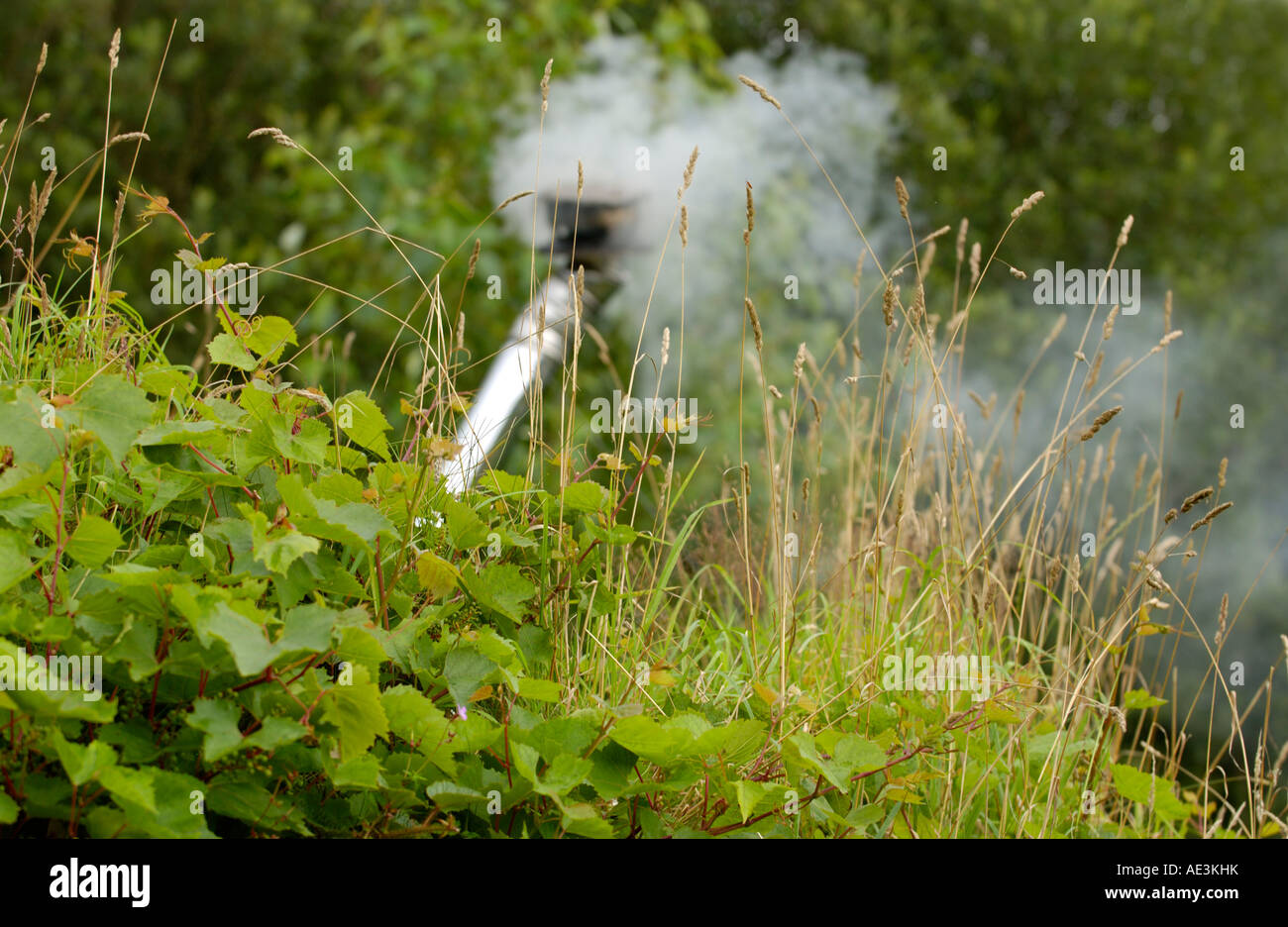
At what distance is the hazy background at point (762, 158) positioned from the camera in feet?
15.9

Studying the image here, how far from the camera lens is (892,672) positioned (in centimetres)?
190

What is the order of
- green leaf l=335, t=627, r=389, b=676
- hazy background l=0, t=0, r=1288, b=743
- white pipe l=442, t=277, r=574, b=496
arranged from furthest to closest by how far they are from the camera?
hazy background l=0, t=0, r=1288, b=743 → white pipe l=442, t=277, r=574, b=496 → green leaf l=335, t=627, r=389, b=676

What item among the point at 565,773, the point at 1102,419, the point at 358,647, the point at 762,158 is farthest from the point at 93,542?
the point at 762,158

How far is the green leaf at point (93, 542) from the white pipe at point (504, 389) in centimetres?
49

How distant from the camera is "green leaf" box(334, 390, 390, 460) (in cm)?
161

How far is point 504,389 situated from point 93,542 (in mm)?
1637

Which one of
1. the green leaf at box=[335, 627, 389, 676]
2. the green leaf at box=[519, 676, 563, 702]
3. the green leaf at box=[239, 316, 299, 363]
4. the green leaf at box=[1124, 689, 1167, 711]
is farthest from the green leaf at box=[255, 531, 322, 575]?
the green leaf at box=[1124, 689, 1167, 711]

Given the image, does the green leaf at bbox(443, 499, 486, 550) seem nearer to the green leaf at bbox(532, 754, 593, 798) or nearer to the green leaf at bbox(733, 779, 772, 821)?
the green leaf at bbox(532, 754, 593, 798)

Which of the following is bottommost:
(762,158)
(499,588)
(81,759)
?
(81,759)

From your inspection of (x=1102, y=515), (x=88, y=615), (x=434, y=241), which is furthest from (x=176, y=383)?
(x=434, y=241)

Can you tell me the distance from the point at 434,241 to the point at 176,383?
3.03 metres

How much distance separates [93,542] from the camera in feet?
4.36

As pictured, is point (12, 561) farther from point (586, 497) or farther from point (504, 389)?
point (504, 389)

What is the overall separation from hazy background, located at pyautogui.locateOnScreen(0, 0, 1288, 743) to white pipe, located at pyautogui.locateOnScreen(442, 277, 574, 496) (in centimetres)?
64
